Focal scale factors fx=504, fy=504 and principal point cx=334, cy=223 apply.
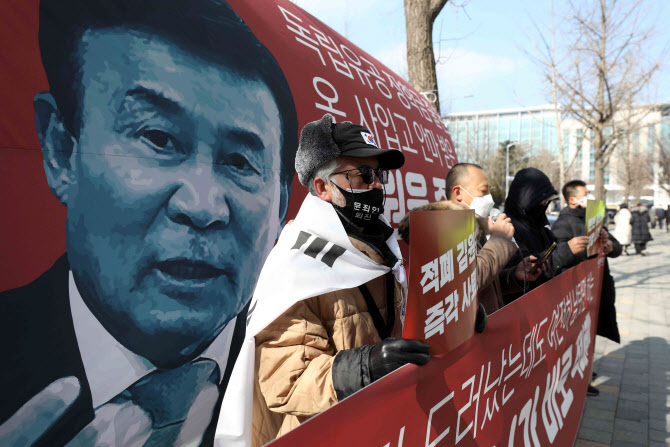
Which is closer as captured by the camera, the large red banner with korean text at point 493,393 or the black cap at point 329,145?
the large red banner with korean text at point 493,393

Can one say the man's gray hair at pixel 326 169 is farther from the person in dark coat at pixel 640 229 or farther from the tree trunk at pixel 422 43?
the person in dark coat at pixel 640 229

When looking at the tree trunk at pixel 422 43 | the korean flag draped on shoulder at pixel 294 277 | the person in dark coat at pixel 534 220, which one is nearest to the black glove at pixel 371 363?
the korean flag draped on shoulder at pixel 294 277

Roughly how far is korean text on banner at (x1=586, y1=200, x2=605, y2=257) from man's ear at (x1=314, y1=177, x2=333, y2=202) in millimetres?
2582

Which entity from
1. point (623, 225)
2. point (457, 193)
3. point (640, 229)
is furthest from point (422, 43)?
point (640, 229)

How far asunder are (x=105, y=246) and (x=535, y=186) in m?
2.79

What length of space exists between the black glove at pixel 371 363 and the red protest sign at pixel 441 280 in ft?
0.19

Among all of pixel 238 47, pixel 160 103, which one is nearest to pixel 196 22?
pixel 238 47

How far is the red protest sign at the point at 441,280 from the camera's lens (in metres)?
1.33

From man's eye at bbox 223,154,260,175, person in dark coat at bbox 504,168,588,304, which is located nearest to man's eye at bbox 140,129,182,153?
man's eye at bbox 223,154,260,175

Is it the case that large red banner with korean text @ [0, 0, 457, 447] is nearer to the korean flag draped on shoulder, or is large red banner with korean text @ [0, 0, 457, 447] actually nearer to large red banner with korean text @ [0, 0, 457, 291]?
large red banner with korean text @ [0, 0, 457, 291]

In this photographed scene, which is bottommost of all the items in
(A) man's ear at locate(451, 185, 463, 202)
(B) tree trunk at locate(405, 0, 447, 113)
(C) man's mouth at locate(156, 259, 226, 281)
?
(C) man's mouth at locate(156, 259, 226, 281)

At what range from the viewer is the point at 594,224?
3.92 metres

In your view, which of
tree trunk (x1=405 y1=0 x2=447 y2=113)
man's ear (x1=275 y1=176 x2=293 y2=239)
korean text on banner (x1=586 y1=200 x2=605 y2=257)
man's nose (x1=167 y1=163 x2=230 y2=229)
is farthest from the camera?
tree trunk (x1=405 y1=0 x2=447 y2=113)

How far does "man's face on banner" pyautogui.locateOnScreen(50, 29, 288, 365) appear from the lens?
1608mm
